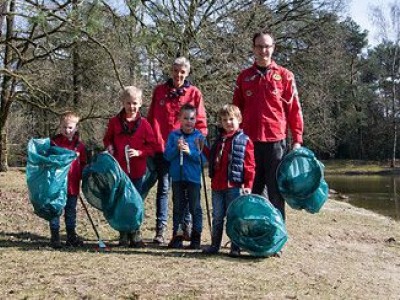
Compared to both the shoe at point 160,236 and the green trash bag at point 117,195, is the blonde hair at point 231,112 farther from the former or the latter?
the shoe at point 160,236

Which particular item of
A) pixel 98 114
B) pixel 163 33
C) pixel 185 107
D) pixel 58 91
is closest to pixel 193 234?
pixel 185 107

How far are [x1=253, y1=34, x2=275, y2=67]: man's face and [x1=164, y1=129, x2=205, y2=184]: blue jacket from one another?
3.10 feet

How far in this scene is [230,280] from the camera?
3.99m

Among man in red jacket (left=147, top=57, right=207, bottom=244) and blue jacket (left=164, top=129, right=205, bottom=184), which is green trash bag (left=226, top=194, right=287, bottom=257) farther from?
man in red jacket (left=147, top=57, right=207, bottom=244)

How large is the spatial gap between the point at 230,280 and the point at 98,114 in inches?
410

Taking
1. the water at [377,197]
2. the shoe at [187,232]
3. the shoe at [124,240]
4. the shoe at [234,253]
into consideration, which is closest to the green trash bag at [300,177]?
the shoe at [234,253]

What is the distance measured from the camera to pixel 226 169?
4.86 meters

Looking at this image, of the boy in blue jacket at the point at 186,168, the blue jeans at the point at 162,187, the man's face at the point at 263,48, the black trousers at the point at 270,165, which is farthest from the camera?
the blue jeans at the point at 162,187

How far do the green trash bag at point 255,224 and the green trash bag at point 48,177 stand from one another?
1625 mm

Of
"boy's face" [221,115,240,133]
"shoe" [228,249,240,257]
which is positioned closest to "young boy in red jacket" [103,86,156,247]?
"boy's face" [221,115,240,133]

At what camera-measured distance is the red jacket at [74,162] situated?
5.25m

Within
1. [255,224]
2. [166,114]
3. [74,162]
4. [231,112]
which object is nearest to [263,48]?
[231,112]

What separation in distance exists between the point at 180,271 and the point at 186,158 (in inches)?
54.0

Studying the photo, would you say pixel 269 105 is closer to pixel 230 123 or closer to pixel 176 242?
pixel 230 123
